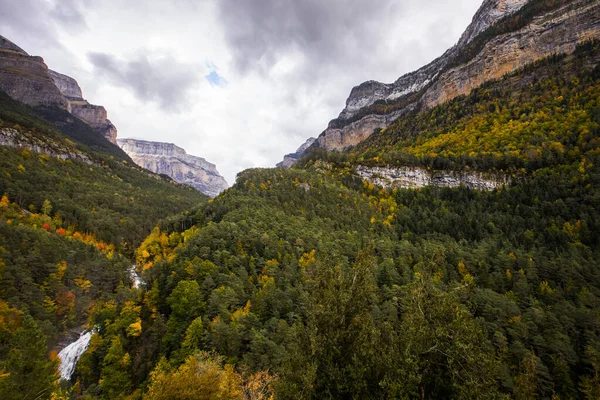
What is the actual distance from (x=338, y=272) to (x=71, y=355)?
2052 inches

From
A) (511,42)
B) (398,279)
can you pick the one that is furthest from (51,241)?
(511,42)

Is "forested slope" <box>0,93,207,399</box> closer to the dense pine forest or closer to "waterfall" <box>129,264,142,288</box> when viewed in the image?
the dense pine forest

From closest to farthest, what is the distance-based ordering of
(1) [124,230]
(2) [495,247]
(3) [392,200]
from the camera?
(2) [495,247] < (1) [124,230] < (3) [392,200]

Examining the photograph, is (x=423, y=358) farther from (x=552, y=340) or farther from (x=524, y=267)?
(x=524, y=267)

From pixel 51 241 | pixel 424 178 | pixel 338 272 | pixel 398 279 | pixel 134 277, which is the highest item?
pixel 424 178

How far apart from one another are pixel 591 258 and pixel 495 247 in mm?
14147

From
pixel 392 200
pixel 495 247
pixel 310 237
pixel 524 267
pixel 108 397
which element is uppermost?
pixel 392 200

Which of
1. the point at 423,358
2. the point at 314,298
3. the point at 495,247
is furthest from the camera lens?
the point at 495,247

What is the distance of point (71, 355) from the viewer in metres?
40.8

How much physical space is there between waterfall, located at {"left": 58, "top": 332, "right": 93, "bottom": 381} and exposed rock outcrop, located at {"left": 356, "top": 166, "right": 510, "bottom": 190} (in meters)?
94.9

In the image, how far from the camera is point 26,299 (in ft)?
150

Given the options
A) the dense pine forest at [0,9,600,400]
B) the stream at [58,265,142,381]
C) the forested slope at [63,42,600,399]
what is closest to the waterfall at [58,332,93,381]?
the stream at [58,265,142,381]

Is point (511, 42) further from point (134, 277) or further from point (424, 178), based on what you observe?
point (134, 277)

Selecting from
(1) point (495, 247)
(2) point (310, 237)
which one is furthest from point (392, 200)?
(2) point (310, 237)
